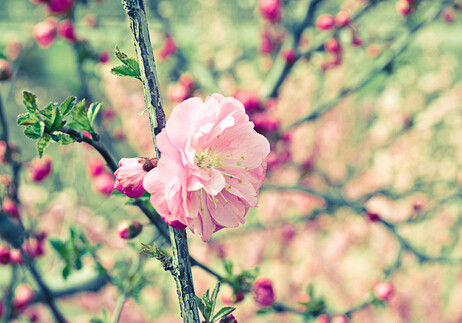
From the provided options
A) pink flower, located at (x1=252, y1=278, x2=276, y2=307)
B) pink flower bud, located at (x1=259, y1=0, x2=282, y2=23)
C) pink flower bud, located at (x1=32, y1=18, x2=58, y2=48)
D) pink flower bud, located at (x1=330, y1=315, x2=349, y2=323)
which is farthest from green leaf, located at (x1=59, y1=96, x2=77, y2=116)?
pink flower bud, located at (x1=259, y1=0, x2=282, y2=23)

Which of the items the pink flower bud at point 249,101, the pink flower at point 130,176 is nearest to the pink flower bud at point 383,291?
the pink flower bud at point 249,101

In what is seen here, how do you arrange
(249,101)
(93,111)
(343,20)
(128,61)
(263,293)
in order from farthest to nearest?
(343,20)
(249,101)
(263,293)
(93,111)
(128,61)

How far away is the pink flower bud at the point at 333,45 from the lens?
1.37 m

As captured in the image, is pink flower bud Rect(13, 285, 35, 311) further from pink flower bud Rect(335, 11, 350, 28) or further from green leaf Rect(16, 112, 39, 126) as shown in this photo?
pink flower bud Rect(335, 11, 350, 28)

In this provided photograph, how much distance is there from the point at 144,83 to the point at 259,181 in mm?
188

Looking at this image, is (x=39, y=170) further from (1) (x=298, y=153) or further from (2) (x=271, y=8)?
(1) (x=298, y=153)

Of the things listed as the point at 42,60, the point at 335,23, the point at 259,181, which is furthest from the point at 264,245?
the point at 42,60

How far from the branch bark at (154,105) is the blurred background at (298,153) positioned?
0.73 metres

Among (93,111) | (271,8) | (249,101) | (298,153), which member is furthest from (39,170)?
(298,153)

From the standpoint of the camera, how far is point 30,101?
1.44 ft

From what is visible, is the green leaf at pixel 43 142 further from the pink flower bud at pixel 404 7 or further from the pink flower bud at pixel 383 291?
the pink flower bud at pixel 404 7

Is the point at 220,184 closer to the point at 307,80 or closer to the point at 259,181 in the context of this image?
the point at 259,181

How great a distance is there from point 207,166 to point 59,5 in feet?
3.16

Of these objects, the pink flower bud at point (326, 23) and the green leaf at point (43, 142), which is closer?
the green leaf at point (43, 142)
